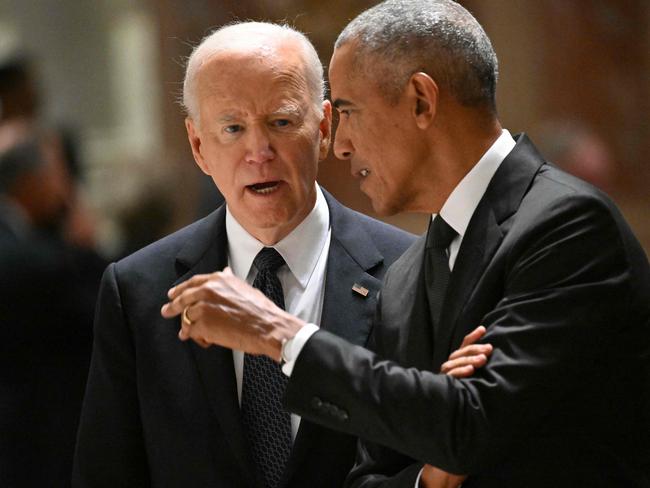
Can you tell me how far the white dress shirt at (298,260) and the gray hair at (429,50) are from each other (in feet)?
1.85

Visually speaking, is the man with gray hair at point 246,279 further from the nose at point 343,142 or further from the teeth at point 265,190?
the nose at point 343,142

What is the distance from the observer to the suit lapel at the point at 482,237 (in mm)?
2762

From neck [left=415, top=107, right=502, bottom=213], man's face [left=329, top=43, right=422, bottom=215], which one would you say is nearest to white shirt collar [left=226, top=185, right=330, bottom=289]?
man's face [left=329, top=43, right=422, bottom=215]

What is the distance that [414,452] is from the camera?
2.60 meters

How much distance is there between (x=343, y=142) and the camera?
3.00m

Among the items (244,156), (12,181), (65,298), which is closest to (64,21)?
(12,181)

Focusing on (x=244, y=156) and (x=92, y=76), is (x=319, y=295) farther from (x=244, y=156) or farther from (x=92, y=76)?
(x=92, y=76)

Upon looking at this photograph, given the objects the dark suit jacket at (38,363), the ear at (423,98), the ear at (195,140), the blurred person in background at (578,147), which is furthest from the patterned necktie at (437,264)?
the blurred person in background at (578,147)

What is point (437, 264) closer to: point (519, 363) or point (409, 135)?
point (409, 135)

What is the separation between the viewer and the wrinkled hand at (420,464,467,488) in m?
2.69

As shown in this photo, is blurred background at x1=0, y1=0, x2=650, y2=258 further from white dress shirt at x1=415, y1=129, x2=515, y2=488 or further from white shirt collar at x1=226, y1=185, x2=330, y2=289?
white dress shirt at x1=415, y1=129, x2=515, y2=488

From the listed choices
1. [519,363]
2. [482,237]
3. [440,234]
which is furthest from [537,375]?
[440,234]

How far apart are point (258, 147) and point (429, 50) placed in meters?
0.56

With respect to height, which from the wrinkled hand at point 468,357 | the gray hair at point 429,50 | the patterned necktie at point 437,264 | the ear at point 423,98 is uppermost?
the gray hair at point 429,50
